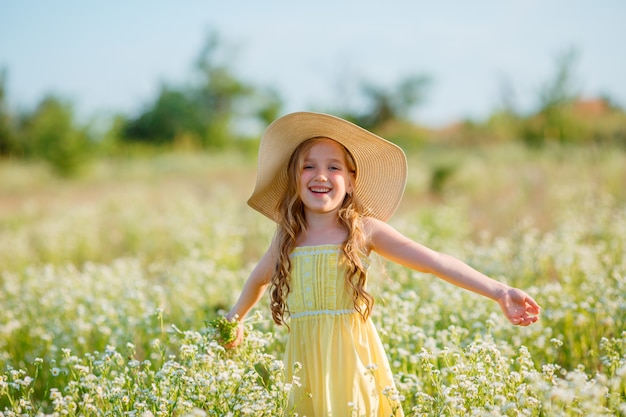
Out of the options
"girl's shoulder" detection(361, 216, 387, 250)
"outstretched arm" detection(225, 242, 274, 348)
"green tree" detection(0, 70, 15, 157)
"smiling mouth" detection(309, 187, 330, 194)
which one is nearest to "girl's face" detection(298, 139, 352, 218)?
"smiling mouth" detection(309, 187, 330, 194)

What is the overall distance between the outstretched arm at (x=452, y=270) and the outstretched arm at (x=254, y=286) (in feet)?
1.68

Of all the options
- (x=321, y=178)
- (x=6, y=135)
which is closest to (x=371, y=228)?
(x=321, y=178)

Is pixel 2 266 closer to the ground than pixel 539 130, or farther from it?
closer to the ground

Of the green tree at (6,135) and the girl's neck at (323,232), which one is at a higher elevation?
the green tree at (6,135)

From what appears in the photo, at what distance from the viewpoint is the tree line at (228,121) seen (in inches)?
907

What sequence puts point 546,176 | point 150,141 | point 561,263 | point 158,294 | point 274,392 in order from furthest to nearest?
point 150,141
point 546,176
point 561,263
point 158,294
point 274,392

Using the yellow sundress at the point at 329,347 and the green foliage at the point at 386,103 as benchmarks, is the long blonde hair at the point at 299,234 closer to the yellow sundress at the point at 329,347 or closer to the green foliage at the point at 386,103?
the yellow sundress at the point at 329,347

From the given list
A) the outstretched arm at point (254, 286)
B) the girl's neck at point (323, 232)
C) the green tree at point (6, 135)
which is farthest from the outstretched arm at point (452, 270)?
the green tree at point (6, 135)

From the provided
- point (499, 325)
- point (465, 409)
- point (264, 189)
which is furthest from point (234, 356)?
point (499, 325)

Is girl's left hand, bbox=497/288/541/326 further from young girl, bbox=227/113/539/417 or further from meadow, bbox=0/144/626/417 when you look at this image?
meadow, bbox=0/144/626/417

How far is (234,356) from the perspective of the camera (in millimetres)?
3025

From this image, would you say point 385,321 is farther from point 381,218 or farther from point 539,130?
point 539,130

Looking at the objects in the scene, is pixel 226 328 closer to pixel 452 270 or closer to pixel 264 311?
pixel 452 270

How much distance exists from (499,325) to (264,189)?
64.8 inches
